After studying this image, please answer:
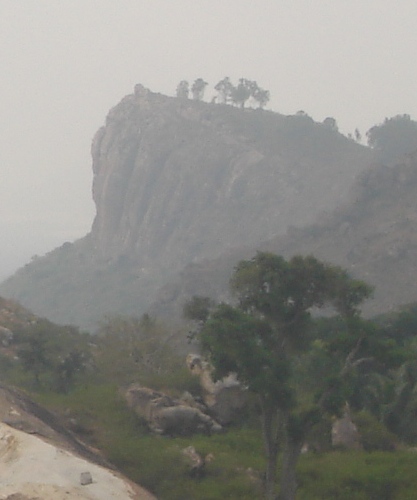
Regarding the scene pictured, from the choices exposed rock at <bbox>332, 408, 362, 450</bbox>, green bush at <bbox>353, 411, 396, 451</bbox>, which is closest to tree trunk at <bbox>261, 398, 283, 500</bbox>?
exposed rock at <bbox>332, 408, 362, 450</bbox>

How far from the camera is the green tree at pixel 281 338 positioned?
47.4 feet

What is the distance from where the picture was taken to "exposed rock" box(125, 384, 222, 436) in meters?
21.5

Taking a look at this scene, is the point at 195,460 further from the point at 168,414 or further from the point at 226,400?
the point at 226,400

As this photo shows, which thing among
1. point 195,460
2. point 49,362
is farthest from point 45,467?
point 49,362

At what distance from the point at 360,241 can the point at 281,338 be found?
200 ft

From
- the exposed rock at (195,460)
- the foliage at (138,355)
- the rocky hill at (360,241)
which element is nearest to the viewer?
the exposed rock at (195,460)

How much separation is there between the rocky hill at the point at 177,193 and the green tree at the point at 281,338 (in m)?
82.6

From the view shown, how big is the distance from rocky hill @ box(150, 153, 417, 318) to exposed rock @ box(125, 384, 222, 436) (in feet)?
154

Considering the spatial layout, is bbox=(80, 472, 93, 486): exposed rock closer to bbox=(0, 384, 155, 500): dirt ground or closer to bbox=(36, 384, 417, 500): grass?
bbox=(0, 384, 155, 500): dirt ground

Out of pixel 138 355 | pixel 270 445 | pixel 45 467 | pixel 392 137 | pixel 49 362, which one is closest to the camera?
pixel 45 467

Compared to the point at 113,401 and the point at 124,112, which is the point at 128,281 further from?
the point at 113,401

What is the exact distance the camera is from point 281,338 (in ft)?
51.3

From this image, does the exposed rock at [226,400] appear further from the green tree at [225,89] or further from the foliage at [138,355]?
the green tree at [225,89]

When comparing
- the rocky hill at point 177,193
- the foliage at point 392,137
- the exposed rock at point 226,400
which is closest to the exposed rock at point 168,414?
the exposed rock at point 226,400
